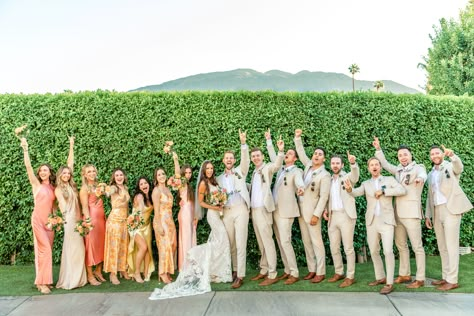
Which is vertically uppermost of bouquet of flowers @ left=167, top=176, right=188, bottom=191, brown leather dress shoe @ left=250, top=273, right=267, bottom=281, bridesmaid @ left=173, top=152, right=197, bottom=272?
bouquet of flowers @ left=167, top=176, right=188, bottom=191

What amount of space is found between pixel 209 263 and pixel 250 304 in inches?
49.9

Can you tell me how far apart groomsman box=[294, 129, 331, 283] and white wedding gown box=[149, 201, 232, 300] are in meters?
1.24

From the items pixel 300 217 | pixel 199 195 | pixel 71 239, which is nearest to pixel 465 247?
pixel 300 217

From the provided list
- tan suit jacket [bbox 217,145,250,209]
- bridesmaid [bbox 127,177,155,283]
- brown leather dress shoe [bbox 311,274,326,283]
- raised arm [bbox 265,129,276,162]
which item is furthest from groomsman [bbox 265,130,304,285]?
bridesmaid [bbox 127,177,155,283]

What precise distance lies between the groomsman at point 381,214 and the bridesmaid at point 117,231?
11.4ft

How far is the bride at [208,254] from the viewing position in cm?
662

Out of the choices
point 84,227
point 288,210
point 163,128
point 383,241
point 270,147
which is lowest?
point 383,241

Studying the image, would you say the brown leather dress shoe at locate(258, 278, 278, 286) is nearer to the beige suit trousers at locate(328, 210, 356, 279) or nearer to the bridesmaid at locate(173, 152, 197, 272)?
the beige suit trousers at locate(328, 210, 356, 279)

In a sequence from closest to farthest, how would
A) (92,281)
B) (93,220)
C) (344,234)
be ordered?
(344,234) → (92,281) → (93,220)

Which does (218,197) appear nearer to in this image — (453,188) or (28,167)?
(28,167)

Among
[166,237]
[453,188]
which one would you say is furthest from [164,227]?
[453,188]

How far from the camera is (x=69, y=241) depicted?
684 cm

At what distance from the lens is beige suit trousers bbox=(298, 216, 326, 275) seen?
676 centimetres

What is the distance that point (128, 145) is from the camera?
25.9 ft
